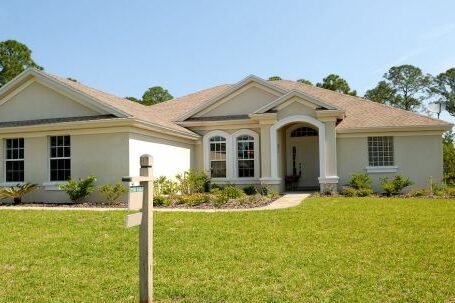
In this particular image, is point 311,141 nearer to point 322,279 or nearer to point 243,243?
point 243,243

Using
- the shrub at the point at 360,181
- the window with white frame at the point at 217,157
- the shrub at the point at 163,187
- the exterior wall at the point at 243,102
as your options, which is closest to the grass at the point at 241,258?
the shrub at the point at 163,187

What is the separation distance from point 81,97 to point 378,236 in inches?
522

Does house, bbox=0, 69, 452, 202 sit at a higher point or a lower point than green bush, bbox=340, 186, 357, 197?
higher

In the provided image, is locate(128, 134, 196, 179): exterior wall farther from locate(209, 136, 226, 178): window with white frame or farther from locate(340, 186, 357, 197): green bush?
locate(340, 186, 357, 197): green bush

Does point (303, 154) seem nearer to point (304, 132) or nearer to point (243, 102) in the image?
point (304, 132)

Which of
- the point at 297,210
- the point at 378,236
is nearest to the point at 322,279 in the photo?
the point at 378,236

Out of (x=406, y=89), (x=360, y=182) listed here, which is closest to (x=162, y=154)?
(x=360, y=182)

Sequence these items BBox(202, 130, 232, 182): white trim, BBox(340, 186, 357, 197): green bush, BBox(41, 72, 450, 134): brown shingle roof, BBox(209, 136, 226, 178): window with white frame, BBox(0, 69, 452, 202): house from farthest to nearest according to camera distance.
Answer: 1. BBox(209, 136, 226, 178): window with white frame
2. BBox(202, 130, 232, 182): white trim
3. BBox(340, 186, 357, 197): green bush
4. BBox(41, 72, 450, 134): brown shingle roof
5. BBox(0, 69, 452, 202): house

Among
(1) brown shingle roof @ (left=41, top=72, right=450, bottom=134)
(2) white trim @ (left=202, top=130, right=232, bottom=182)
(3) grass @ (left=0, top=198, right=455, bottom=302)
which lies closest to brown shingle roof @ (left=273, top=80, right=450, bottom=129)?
(1) brown shingle roof @ (left=41, top=72, right=450, bottom=134)

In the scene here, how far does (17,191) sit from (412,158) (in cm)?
1819

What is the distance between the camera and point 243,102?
22.8m

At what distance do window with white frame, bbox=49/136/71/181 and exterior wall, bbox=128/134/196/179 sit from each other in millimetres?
2953

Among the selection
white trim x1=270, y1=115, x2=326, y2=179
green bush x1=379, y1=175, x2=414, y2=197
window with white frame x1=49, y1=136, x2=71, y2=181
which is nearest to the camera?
window with white frame x1=49, y1=136, x2=71, y2=181

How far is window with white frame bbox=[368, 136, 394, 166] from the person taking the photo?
21359mm
